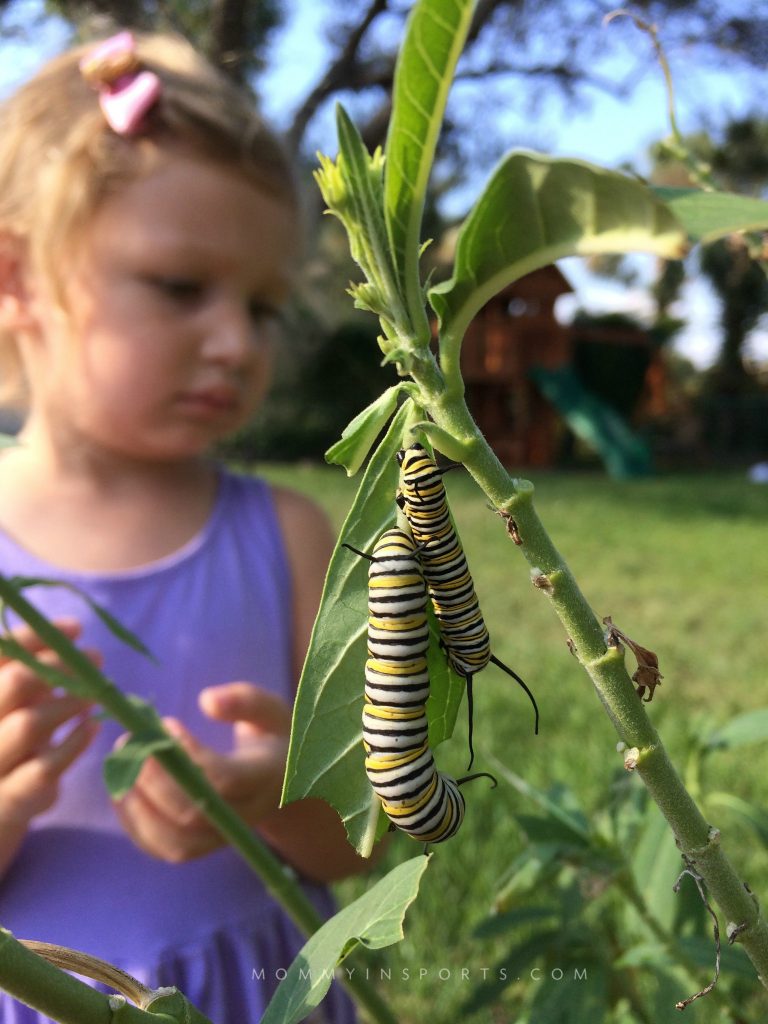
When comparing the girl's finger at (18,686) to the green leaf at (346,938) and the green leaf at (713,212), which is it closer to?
the green leaf at (346,938)

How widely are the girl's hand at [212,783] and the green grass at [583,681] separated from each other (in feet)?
1.06

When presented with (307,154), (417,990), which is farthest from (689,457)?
(417,990)

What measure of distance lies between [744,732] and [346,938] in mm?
643

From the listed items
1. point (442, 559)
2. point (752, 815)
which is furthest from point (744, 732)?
point (442, 559)

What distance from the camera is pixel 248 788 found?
110 centimetres

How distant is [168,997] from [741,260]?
32.2 inches

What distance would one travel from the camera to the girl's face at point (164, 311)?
54.5 inches

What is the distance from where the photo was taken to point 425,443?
13.6 inches

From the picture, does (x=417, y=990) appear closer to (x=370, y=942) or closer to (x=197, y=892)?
(x=197, y=892)

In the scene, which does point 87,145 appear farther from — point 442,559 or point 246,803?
point 442,559

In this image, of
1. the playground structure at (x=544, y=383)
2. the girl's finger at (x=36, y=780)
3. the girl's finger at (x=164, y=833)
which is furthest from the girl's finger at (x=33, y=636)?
the playground structure at (x=544, y=383)

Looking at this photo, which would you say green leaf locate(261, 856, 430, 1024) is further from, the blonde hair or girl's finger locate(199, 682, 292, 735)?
the blonde hair

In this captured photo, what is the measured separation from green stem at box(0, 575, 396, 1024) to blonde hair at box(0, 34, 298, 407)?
0.90 m

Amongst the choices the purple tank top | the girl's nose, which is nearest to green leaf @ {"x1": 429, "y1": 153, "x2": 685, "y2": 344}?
the purple tank top
